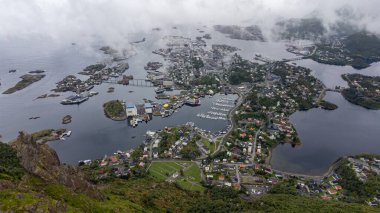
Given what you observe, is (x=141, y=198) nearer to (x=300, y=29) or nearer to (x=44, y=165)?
(x=44, y=165)

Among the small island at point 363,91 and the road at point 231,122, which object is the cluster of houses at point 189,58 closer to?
the road at point 231,122

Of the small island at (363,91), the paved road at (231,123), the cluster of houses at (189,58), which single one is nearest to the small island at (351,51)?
the small island at (363,91)

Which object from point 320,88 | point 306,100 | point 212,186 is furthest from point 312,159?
point 320,88

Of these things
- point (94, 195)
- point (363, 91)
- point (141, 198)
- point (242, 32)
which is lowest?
point (141, 198)

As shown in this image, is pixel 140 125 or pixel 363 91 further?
pixel 363 91

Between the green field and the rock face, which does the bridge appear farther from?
the rock face

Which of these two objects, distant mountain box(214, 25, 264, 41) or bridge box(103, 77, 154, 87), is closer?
bridge box(103, 77, 154, 87)

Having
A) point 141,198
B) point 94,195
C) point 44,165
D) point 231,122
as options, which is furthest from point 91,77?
point 44,165

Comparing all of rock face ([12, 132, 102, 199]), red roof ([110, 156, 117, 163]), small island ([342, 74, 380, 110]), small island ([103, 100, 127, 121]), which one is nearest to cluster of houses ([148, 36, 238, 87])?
small island ([103, 100, 127, 121])
